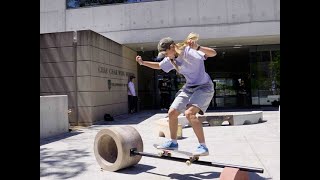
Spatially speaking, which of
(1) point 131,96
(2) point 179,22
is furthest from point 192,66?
(1) point 131,96

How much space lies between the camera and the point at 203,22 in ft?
50.8

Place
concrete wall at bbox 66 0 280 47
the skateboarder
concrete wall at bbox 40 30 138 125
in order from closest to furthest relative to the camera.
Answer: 1. the skateboarder
2. concrete wall at bbox 40 30 138 125
3. concrete wall at bbox 66 0 280 47

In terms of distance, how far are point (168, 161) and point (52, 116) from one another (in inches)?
184

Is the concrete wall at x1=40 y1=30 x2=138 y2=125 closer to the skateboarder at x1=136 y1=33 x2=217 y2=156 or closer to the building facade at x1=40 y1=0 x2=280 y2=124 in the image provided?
the building facade at x1=40 y1=0 x2=280 y2=124

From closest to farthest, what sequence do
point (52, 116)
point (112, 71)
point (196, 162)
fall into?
point (196, 162)
point (52, 116)
point (112, 71)

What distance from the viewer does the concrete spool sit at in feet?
15.2

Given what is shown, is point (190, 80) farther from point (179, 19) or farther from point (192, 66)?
point (179, 19)

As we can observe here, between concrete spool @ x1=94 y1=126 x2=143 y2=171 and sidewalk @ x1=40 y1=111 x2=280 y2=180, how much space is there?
5.1 inches

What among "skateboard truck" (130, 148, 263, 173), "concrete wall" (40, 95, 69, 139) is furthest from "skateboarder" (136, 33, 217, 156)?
"concrete wall" (40, 95, 69, 139)

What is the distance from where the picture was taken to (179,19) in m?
15.6

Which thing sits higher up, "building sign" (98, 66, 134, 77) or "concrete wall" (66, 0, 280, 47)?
"concrete wall" (66, 0, 280, 47)

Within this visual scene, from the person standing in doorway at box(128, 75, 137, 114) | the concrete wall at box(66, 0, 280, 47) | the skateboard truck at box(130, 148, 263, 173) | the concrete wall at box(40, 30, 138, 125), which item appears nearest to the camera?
the skateboard truck at box(130, 148, 263, 173)

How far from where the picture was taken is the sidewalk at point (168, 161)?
4.56m
